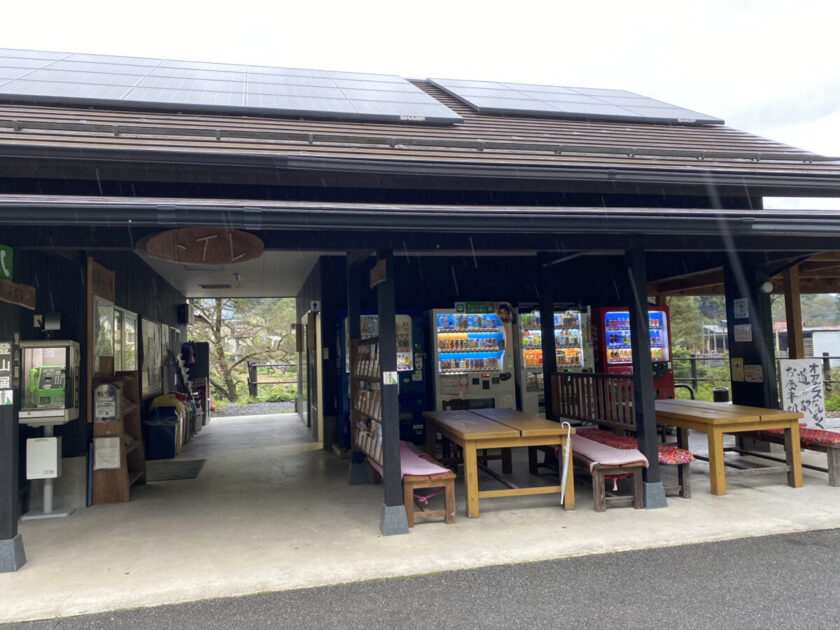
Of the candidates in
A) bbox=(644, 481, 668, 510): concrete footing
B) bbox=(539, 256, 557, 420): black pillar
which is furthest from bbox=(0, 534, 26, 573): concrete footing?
bbox=(539, 256, 557, 420): black pillar

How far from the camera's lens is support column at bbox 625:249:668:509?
16.8 ft

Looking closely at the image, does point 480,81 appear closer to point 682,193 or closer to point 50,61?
point 682,193

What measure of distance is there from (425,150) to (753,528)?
398cm

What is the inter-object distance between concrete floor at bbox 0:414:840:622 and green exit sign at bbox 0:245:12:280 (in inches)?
78.4

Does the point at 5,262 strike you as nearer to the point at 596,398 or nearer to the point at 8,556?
the point at 8,556

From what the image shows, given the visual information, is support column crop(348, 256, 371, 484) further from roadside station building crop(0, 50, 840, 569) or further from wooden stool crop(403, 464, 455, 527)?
wooden stool crop(403, 464, 455, 527)

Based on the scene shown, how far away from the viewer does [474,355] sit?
802 centimetres

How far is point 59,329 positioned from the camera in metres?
5.58

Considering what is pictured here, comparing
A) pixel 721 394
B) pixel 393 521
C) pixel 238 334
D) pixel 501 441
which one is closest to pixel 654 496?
pixel 501 441

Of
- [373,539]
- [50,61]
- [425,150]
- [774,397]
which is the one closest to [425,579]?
[373,539]

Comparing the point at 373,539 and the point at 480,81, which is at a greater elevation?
the point at 480,81

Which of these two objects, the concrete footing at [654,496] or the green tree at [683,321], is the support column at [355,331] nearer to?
the concrete footing at [654,496]

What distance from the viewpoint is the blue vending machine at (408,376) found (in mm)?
7852

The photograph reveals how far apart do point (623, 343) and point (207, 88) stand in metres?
6.36
